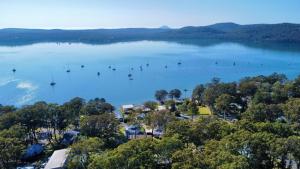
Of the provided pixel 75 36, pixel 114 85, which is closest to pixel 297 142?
pixel 114 85

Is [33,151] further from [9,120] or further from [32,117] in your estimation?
[9,120]

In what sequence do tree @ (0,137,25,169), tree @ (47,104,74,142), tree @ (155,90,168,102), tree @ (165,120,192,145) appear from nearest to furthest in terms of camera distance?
tree @ (0,137,25,169) → tree @ (165,120,192,145) → tree @ (47,104,74,142) → tree @ (155,90,168,102)

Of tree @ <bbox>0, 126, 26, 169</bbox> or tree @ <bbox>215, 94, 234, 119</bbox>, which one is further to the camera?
tree @ <bbox>215, 94, 234, 119</bbox>

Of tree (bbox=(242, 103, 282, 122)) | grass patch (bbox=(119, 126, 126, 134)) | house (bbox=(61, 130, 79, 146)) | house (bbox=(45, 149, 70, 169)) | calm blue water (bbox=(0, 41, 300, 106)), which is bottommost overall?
calm blue water (bbox=(0, 41, 300, 106))

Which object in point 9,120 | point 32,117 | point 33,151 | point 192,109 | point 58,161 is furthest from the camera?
point 192,109

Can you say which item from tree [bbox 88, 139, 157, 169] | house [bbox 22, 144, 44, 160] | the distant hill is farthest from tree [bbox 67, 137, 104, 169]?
the distant hill

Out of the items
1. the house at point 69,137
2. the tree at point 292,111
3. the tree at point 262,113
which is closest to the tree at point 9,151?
the house at point 69,137

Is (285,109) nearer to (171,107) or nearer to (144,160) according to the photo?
(171,107)

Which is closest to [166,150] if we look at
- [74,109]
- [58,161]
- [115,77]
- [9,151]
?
[58,161]

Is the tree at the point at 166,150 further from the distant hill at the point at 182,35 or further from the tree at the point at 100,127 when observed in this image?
the distant hill at the point at 182,35

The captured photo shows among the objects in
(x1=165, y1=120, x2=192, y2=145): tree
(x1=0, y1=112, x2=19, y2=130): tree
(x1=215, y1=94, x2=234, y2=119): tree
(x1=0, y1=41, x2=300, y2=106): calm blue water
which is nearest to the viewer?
(x1=165, y1=120, x2=192, y2=145): tree

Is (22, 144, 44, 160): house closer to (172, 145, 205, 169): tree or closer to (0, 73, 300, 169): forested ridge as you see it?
(0, 73, 300, 169): forested ridge
